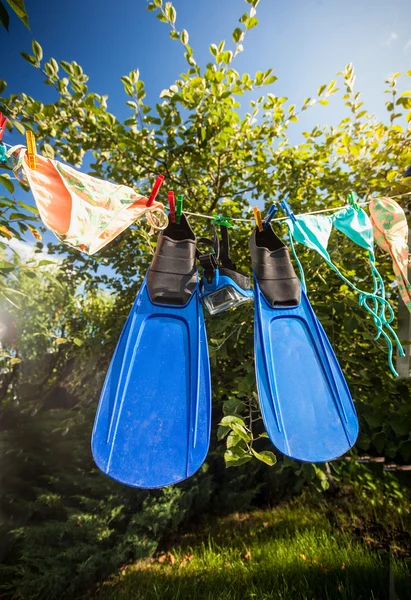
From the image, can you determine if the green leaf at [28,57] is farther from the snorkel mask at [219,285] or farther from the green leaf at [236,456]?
the green leaf at [236,456]

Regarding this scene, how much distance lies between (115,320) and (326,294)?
2.08m

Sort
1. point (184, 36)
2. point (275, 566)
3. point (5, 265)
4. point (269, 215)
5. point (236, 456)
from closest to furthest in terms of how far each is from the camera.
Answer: point (236, 456), point (269, 215), point (5, 265), point (184, 36), point (275, 566)

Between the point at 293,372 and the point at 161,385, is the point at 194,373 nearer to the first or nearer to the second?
the point at 161,385

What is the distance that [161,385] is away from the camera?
42.6 inches

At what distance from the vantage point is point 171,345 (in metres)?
1.15

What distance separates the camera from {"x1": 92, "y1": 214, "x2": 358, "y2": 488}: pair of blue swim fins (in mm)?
974

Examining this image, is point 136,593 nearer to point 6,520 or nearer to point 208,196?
point 6,520

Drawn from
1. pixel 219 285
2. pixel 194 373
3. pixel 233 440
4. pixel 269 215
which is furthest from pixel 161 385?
pixel 269 215

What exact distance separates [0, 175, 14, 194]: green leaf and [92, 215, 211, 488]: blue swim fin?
836 mm

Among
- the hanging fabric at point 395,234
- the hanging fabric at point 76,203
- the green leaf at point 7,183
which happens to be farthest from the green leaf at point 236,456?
the green leaf at point 7,183

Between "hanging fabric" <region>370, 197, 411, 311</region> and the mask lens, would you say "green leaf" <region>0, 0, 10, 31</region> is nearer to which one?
the mask lens

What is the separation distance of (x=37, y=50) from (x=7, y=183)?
900mm

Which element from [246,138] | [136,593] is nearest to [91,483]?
[136,593]

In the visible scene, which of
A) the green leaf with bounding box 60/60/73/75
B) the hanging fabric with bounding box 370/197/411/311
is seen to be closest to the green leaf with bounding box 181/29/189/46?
the green leaf with bounding box 60/60/73/75
